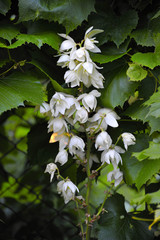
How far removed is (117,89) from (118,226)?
0.46 m

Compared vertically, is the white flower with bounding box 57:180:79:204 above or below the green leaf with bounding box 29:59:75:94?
below

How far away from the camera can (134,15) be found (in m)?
1.17

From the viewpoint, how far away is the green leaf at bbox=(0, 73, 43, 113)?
1017 mm

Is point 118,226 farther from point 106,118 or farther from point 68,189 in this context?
point 106,118

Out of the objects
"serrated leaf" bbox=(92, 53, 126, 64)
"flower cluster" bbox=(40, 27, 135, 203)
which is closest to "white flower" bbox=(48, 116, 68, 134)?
"flower cluster" bbox=(40, 27, 135, 203)

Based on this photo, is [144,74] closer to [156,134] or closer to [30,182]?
[156,134]

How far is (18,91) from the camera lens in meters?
→ 1.06

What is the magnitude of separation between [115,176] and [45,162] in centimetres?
31

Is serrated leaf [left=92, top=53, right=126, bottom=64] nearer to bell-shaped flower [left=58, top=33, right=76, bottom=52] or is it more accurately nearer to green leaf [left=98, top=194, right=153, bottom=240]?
bell-shaped flower [left=58, top=33, right=76, bottom=52]

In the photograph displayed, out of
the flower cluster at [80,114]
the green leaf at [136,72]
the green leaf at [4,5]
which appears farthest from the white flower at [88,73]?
the green leaf at [4,5]

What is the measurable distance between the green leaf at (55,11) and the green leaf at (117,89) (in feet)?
0.70

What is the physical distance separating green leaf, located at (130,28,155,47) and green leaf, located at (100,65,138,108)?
11cm

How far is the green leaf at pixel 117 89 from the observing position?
1123mm

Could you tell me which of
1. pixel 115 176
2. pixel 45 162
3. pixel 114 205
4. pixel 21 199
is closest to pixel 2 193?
pixel 21 199
